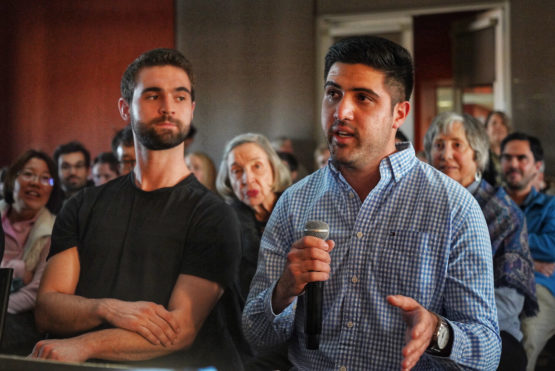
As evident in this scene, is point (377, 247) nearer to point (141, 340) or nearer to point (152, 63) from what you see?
point (141, 340)

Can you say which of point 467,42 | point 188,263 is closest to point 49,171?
point 188,263

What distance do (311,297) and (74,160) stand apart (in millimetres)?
3277

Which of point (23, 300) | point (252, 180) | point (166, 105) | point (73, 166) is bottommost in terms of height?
point (23, 300)

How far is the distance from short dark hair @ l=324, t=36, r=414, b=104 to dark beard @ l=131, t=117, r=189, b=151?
463 millimetres

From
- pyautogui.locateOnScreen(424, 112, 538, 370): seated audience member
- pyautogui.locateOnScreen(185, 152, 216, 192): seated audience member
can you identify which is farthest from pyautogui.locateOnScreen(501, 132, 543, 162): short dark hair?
pyautogui.locateOnScreen(185, 152, 216, 192): seated audience member

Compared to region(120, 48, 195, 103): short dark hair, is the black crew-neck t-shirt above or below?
below

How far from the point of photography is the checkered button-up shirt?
136 cm

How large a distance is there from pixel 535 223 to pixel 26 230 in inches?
97.9

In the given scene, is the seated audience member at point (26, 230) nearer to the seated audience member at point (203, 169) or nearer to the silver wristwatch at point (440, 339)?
the seated audience member at point (203, 169)

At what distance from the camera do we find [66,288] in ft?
5.46

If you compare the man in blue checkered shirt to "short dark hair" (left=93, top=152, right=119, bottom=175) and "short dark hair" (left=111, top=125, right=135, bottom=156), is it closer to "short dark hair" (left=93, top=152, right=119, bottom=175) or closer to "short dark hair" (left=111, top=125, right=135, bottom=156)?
"short dark hair" (left=111, top=125, right=135, bottom=156)

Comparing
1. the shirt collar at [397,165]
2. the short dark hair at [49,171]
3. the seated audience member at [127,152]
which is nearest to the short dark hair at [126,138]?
the seated audience member at [127,152]

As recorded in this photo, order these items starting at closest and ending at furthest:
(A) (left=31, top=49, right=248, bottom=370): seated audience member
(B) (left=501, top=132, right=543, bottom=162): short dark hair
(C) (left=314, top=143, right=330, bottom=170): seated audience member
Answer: (A) (left=31, top=49, right=248, bottom=370): seated audience member → (B) (left=501, top=132, right=543, bottom=162): short dark hair → (C) (left=314, top=143, right=330, bottom=170): seated audience member

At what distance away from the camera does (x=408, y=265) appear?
141 cm
